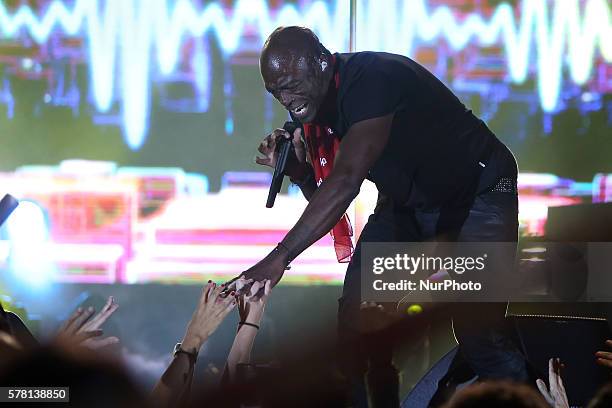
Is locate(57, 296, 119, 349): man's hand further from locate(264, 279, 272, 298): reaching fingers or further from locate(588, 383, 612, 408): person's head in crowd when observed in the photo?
locate(588, 383, 612, 408): person's head in crowd

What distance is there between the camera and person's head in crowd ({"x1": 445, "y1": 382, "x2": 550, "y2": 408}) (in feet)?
2.94

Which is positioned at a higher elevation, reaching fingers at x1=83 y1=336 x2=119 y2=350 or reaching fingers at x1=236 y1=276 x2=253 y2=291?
reaching fingers at x1=236 y1=276 x2=253 y2=291

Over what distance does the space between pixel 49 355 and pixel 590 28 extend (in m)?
3.66

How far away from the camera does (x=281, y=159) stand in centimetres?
254

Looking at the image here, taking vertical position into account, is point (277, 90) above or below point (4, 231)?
above

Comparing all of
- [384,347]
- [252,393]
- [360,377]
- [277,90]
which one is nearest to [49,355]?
[252,393]

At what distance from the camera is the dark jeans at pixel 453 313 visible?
2.34 metres

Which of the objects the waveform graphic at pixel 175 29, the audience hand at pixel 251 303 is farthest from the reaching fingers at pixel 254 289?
the waveform graphic at pixel 175 29

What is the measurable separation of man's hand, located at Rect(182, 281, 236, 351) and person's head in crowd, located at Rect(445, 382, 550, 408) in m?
0.62

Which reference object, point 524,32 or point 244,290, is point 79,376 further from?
point 524,32

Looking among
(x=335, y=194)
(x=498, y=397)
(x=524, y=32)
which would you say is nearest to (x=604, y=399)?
(x=498, y=397)

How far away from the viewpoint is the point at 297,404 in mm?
3014

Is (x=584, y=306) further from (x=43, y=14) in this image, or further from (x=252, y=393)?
(x=43, y=14)

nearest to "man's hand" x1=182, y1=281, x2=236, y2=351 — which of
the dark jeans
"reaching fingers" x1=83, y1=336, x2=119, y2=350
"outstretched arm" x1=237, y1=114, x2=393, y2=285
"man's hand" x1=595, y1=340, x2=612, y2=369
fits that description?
"reaching fingers" x1=83, y1=336, x2=119, y2=350
